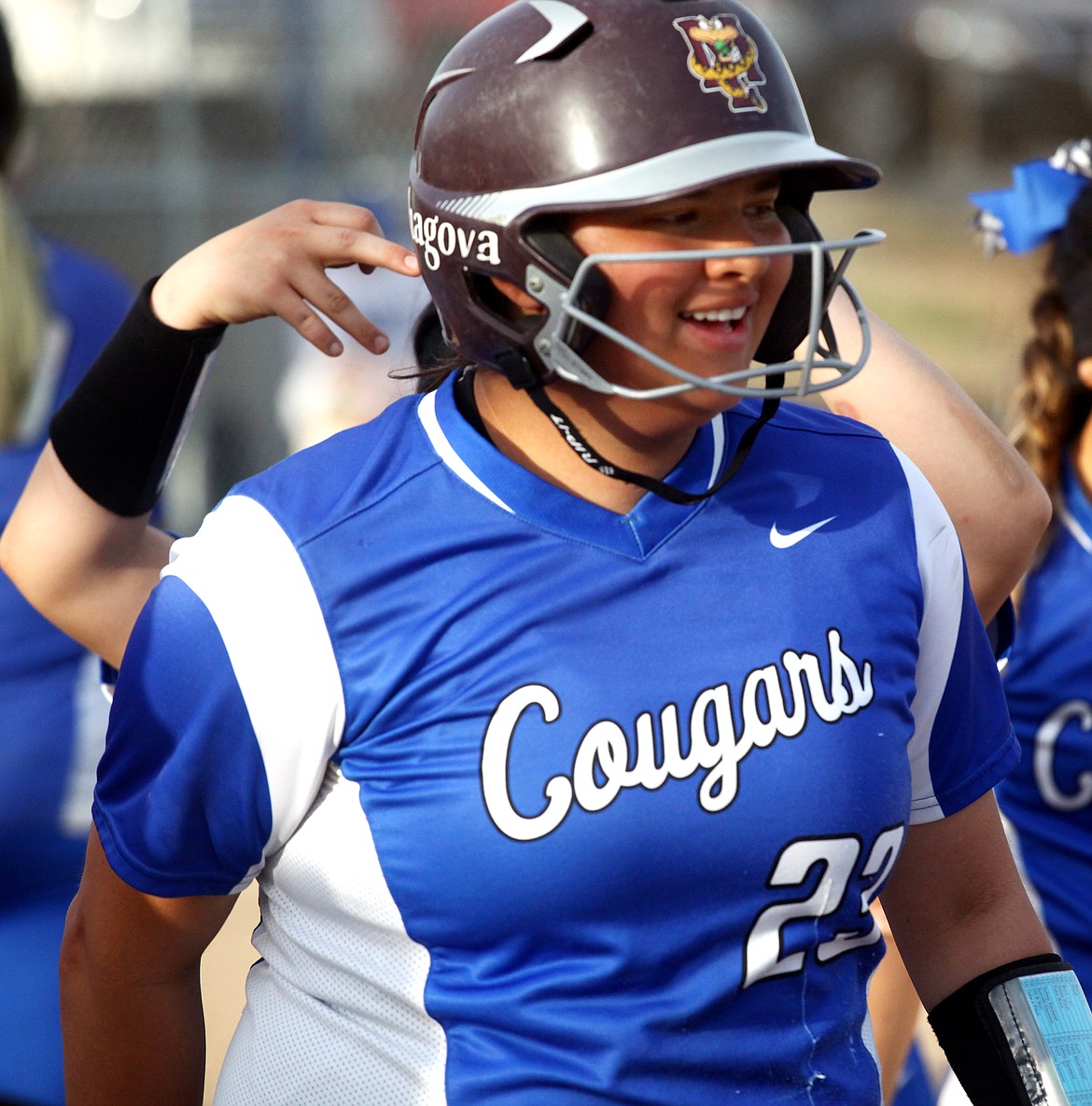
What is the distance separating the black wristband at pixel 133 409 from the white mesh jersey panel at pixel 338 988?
0.62m

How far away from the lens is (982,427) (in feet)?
8.13

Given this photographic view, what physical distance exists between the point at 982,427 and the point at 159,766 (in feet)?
4.25

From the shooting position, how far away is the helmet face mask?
6.19 ft

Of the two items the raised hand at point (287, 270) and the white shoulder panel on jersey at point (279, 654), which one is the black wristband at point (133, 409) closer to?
the raised hand at point (287, 270)

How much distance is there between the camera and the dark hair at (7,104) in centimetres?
339

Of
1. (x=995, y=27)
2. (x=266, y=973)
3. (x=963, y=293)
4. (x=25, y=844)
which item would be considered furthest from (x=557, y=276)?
(x=995, y=27)

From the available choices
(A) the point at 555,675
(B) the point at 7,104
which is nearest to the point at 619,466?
(A) the point at 555,675

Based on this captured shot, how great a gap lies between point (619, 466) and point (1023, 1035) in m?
0.92

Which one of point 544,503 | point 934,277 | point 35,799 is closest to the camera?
point 544,503

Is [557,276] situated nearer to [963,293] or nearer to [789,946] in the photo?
[789,946]

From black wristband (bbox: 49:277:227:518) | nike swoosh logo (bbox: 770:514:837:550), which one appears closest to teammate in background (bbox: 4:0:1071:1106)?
nike swoosh logo (bbox: 770:514:837:550)

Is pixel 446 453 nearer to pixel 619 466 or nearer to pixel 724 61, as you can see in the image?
pixel 619 466

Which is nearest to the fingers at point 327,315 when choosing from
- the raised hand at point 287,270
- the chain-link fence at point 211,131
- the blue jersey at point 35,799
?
the raised hand at point 287,270

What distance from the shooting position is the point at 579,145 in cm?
191
